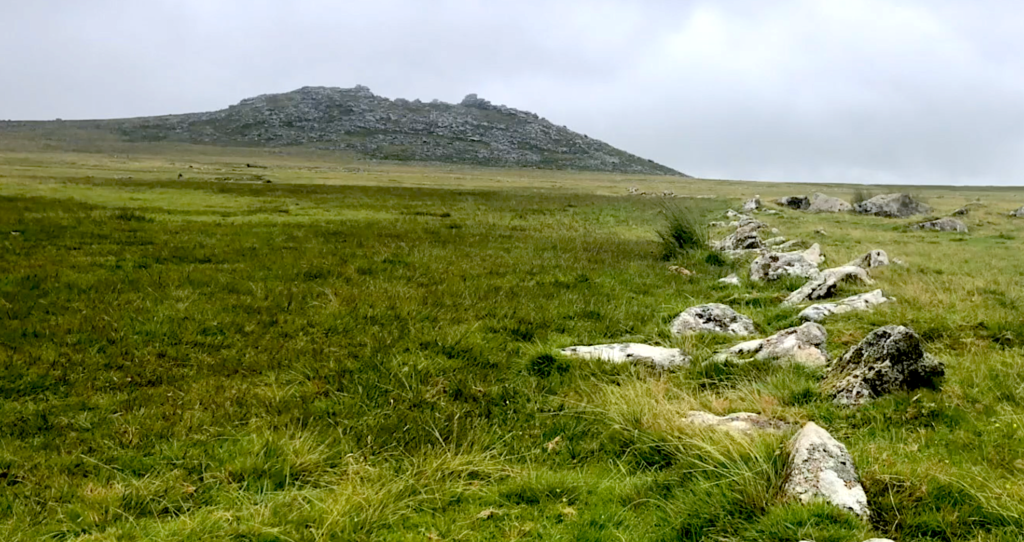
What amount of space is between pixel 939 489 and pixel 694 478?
1.67 m

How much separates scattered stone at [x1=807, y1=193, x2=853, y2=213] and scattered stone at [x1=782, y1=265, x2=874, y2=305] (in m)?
33.2

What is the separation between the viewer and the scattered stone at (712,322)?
9.55m

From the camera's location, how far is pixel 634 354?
826 cm

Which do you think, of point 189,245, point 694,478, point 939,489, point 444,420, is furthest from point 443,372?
point 189,245

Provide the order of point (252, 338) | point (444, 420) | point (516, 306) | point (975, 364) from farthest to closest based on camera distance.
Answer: point (516, 306)
point (252, 338)
point (975, 364)
point (444, 420)

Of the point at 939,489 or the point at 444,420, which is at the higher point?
the point at 939,489

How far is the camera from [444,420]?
21.0ft

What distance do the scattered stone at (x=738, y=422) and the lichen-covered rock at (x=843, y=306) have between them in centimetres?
424

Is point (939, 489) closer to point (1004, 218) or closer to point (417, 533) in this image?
point (417, 533)

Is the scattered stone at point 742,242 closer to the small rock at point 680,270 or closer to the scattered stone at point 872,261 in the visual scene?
the scattered stone at point 872,261

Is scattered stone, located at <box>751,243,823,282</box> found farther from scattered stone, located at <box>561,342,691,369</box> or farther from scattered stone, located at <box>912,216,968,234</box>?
scattered stone, located at <box>912,216,968,234</box>

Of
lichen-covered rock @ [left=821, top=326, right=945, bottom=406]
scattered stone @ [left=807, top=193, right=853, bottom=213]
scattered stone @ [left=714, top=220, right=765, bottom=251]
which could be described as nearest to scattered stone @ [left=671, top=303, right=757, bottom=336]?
lichen-covered rock @ [left=821, top=326, right=945, bottom=406]

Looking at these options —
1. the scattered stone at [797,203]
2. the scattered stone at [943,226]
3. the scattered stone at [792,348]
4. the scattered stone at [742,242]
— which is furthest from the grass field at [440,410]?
the scattered stone at [797,203]

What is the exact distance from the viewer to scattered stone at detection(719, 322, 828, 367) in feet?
24.9
